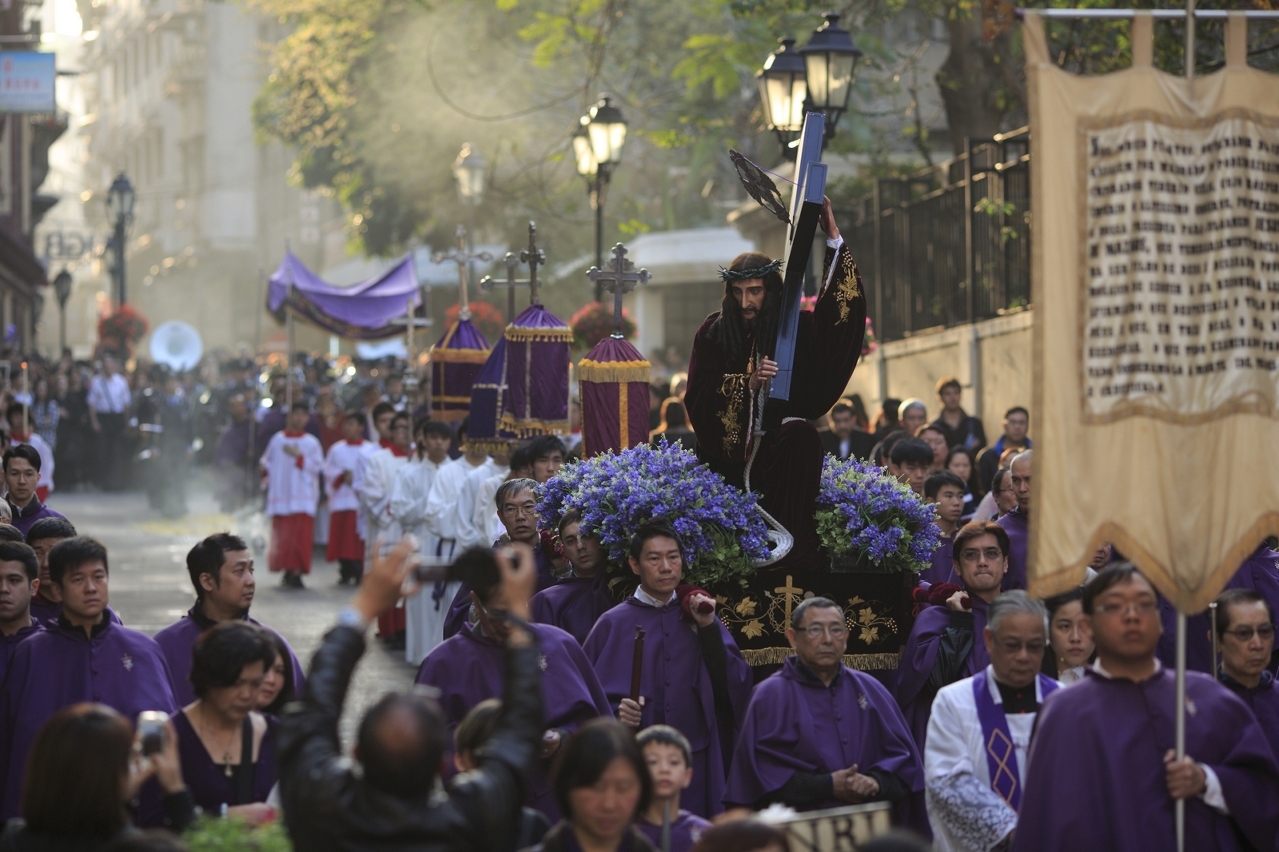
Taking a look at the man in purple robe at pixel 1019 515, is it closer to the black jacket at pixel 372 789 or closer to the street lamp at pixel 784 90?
the street lamp at pixel 784 90

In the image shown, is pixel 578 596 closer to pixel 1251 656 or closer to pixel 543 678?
pixel 543 678

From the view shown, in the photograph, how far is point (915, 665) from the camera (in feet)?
27.9

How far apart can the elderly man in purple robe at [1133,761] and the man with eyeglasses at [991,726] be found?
2.68 feet

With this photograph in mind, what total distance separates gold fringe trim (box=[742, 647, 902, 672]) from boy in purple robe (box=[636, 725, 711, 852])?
2.75m

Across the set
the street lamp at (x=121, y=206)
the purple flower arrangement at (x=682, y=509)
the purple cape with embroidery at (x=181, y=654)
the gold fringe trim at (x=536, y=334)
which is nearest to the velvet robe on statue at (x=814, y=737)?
the purple flower arrangement at (x=682, y=509)

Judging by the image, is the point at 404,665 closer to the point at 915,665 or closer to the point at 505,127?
the point at 915,665

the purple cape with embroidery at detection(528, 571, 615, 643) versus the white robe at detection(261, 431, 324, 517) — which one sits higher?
the white robe at detection(261, 431, 324, 517)

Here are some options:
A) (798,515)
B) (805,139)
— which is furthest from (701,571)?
(805,139)

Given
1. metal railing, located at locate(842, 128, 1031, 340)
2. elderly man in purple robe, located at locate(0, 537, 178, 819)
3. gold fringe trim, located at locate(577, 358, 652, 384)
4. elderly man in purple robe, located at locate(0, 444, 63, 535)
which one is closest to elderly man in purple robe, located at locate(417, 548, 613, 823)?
elderly man in purple robe, located at locate(0, 537, 178, 819)

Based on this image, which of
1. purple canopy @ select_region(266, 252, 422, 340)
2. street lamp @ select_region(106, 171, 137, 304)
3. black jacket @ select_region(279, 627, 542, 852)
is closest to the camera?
black jacket @ select_region(279, 627, 542, 852)

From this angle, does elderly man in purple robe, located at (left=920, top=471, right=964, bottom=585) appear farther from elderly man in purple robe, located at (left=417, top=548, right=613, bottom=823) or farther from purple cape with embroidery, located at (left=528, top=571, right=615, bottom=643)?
elderly man in purple robe, located at (left=417, top=548, right=613, bottom=823)

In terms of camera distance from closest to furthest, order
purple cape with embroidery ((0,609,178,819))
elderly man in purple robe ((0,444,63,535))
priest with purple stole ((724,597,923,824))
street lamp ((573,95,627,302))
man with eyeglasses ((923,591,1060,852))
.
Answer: man with eyeglasses ((923,591,1060,852)) < purple cape with embroidery ((0,609,178,819)) < priest with purple stole ((724,597,923,824)) < elderly man in purple robe ((0,444,63,535)) < street lamp ((573,95,627,302))

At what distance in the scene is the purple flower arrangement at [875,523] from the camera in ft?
29.1

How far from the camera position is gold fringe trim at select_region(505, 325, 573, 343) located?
13.7m
